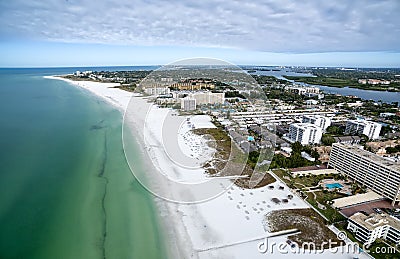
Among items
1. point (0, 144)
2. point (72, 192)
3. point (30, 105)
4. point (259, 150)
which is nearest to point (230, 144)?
point (259, 150)

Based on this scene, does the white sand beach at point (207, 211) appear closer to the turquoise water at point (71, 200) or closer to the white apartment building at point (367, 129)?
the turquoise water at point (71, 200)

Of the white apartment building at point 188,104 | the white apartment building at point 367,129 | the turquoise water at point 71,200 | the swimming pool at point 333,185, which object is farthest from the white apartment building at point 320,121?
the turquoise water at point 71,200

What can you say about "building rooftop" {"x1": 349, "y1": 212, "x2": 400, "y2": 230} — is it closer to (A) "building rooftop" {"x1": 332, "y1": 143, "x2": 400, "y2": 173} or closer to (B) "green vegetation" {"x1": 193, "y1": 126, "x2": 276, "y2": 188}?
(A) "building rooftop" {"x1": 332, "y1": 143, "x2": 400, "y2": 173}

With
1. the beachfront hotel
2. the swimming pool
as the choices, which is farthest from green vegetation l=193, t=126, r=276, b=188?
the beachfront hotel

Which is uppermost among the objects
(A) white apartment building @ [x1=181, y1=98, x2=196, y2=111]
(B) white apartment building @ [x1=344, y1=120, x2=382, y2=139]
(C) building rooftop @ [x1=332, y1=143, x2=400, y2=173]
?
(A) white apartment building @ [x1=181, y1=98, x2=196, y2=111]

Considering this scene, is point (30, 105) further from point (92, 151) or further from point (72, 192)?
point (72, 192)

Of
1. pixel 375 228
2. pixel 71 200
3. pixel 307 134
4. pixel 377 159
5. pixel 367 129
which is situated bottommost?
pixel 71 200

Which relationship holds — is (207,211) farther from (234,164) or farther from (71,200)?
(71,200)

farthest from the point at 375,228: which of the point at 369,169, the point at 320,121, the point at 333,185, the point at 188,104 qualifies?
the point at 188,104
